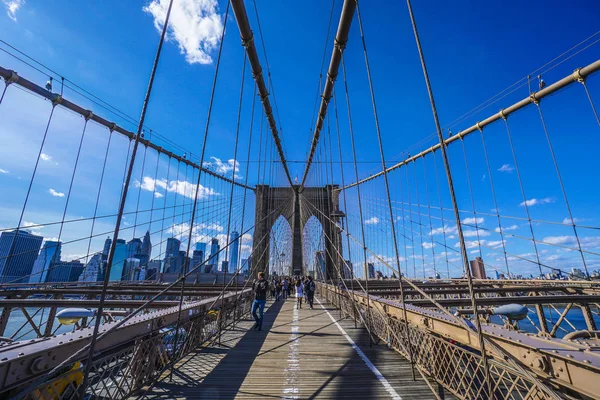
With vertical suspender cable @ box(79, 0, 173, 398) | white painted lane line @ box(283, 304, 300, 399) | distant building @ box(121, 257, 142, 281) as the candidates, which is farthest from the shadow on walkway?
distant building @ box(121, 257, 142, 281)

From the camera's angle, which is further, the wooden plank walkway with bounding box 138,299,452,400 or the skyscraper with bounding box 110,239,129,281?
the skyscraper with bounding box 110,239,129,281

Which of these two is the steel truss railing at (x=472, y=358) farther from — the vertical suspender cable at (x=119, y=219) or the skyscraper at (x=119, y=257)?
the skyscraper at (x=119, y=257)

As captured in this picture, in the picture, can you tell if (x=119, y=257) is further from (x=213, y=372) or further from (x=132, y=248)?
(x=213, y=372)

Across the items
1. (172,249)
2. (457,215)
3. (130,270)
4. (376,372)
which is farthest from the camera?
(172,249)

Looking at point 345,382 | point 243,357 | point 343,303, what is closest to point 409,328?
point 345,382

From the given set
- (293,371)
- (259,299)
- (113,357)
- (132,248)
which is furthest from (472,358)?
(132,248)

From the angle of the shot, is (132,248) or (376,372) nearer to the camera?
(376,372)

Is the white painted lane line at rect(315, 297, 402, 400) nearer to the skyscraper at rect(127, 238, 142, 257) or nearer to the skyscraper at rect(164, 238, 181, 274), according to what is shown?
the skyscraper at rect(127, 238, 142, 257)

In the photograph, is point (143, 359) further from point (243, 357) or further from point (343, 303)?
point (343, 303)

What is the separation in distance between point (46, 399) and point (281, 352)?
3.19 metres

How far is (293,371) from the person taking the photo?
3609mm

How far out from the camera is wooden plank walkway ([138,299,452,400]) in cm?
294

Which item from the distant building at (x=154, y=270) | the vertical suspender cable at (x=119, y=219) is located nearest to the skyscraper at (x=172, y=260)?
the distant building at (x=154, y=270)

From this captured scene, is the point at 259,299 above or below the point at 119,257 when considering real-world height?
below
